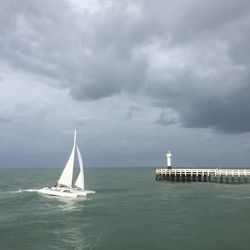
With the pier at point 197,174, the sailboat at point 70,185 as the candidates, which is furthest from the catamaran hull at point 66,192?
the pier at point 197,174

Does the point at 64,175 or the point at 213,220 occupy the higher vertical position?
the point at 64,175

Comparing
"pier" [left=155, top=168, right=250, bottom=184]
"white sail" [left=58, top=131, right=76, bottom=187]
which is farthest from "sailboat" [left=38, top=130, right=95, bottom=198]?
"pier" [left=155, top=168, right=250, bottom=184]

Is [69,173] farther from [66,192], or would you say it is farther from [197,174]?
[197,174]

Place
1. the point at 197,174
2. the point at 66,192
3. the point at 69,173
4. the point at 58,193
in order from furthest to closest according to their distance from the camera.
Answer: the point at 197,174, the point at 69,173, the point at 58,193, the point at 66,192

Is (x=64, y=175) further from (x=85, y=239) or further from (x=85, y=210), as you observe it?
(x=85, y=239)

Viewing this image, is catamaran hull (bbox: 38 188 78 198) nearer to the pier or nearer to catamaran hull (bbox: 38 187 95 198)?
catamaran hull (bbox: 38 187 95 198)

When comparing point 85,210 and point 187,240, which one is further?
point 85,210

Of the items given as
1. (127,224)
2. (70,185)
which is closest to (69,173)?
(70,185)

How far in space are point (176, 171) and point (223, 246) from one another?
56.7 meters

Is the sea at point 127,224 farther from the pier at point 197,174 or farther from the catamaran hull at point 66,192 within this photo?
the pier at point 197,174

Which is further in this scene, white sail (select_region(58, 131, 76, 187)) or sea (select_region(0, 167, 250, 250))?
white sail (select_region(58, 131, 76, 187))

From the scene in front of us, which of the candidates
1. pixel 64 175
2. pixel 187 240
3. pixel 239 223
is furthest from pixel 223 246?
pixel 64 175

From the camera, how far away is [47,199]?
53719 mm

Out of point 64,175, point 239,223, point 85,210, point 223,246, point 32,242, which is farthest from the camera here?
point 64,175
